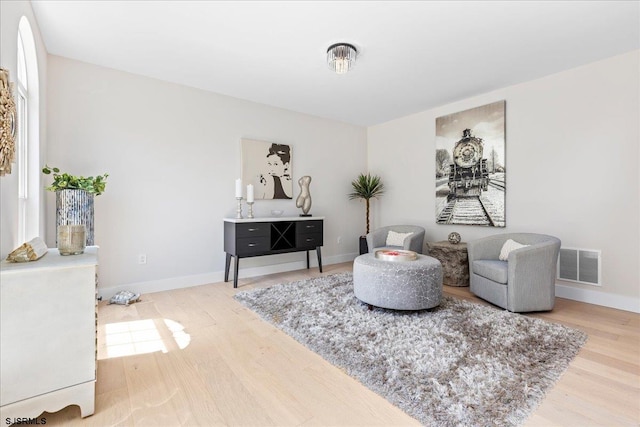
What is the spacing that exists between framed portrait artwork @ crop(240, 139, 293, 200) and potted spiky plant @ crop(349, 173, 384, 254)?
130 centimetres

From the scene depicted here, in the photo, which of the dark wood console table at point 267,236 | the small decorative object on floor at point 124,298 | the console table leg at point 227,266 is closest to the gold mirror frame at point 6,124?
the small decorative object on floor at point 124,298

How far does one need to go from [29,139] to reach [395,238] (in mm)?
4183

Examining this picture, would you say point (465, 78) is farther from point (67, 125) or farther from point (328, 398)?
point (67, 125)

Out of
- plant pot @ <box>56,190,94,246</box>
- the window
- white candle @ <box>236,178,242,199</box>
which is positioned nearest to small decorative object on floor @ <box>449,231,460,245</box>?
white candle @ <box>236,178,242,199</box>

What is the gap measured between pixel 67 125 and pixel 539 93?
17.0ft

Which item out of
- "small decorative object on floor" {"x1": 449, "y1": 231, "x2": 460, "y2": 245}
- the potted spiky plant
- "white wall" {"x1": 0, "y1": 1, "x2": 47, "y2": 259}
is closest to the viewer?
"white wall" {"x1": 0, "y1": 1, "x2": 47, "y2": 259}

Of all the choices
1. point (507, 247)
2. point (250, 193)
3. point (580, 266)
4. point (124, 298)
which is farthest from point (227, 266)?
point (580, 266)

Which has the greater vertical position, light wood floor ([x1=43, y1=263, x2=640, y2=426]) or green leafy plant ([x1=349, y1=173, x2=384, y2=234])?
green leafy plant ([x1=349, y1=173, x2=384, y2=234])

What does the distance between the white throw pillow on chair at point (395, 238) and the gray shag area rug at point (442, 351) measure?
128cm

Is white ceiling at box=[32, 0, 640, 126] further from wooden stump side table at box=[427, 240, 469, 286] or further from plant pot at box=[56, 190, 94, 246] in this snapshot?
→ wooden stump side table at box=[427, 240, 469, 286]

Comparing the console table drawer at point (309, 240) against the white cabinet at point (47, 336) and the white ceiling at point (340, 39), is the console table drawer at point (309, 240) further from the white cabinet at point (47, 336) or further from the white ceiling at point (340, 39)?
the white cabinet at point (47, 336)

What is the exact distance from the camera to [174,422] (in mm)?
1399

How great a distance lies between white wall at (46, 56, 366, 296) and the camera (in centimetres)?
304

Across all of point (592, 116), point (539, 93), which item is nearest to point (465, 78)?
point (539, 93)
